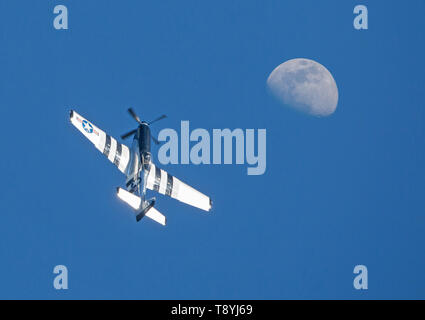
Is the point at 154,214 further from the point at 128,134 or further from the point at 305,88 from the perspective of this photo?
the point at 305,88

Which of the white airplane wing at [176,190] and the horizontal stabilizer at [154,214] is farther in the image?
the white airplane wing at [176,190]

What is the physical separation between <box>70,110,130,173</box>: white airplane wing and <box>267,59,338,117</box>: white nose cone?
14694 millimetres

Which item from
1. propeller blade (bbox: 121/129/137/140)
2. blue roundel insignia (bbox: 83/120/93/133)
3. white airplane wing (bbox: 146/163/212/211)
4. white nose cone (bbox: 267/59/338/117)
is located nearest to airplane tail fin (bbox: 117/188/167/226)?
propeller blade (bbox: 121/129/137/140)

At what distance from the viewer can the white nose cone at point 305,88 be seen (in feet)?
179

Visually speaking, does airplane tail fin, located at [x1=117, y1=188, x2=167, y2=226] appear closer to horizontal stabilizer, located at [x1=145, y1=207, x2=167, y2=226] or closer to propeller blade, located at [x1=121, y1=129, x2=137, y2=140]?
horizontal stabilizer, located at [x1=145, y1=207, x2=167, y2=226]

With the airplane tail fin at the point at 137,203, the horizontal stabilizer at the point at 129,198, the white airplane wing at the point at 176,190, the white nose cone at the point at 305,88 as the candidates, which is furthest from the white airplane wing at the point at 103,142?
the white nose cone at the point at 305,88

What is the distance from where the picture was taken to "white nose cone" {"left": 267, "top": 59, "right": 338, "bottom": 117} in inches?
2152

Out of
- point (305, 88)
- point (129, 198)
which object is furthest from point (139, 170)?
point (305, 88)

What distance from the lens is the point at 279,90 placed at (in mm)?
55438

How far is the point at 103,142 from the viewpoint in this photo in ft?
146

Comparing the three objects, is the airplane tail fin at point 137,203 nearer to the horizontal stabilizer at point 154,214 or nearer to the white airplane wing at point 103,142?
the horizontal stabilizer at point 154,214
